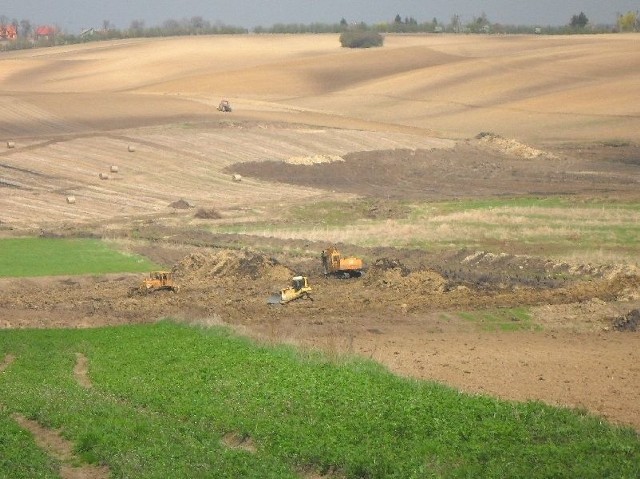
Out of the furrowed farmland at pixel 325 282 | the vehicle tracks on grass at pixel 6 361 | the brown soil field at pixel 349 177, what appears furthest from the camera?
the brown soil field at pixel 349 177

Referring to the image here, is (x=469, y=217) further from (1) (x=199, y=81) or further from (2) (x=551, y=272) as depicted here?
(1) (x=199, y=81)

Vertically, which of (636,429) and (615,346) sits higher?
(636,429)

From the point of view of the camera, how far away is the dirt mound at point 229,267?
41.2 meters

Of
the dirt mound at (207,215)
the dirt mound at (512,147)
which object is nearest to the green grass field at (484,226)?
the dirt mound at (207,215)

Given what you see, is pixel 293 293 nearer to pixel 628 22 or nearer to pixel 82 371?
pixel 82 371

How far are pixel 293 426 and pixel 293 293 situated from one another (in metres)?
17.9

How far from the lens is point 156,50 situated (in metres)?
146

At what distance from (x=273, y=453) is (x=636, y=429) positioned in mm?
5651

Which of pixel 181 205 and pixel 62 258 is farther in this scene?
pixel 181 205

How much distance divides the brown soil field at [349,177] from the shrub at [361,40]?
2.10 metres

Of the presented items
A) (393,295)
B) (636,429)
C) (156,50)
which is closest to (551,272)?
(393,295)

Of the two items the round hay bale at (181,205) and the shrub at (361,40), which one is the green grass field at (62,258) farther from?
the shrub at (361,40)

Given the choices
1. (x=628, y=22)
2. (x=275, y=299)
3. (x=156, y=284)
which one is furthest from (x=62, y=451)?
(x=628, y=22)

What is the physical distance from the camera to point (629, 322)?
31109 mm
